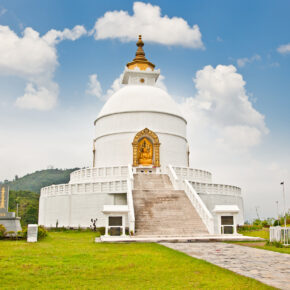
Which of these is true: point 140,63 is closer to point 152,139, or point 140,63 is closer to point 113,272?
point 152,139

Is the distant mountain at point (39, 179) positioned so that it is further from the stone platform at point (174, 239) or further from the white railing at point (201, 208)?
the stone platform at point (174, 239)

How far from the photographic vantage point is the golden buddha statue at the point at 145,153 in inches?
1127

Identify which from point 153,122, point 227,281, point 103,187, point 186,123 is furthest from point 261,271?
point 186,123

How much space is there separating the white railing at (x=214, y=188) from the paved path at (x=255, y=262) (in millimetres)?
12442

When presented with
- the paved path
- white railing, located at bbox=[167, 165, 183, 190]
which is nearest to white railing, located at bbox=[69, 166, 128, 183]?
white railing, located at bbox=[167, 165, 183, 190]

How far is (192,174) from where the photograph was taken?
25.8 m

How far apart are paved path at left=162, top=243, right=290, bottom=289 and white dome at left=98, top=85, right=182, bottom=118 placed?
66.2 feet

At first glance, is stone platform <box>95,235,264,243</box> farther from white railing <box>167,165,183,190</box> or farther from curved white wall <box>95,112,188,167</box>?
curved white wall <box>95,112,188,167</box>

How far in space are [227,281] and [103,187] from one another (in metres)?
16.7

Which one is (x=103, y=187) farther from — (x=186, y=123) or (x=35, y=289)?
(x=35, y=289)

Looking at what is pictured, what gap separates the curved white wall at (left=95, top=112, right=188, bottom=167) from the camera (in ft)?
95.8

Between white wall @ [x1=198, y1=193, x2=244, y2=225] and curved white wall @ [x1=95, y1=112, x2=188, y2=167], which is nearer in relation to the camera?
white wall @ [x1=198, y1=193, x2=244, y2=225]

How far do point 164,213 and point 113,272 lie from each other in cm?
1015

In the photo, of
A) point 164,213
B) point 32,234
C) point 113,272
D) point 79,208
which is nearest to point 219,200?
point 164,213
